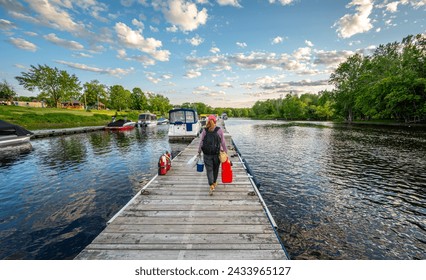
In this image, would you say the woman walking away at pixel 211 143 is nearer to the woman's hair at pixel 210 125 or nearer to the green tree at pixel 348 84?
the woman's hair at pixel 210 125

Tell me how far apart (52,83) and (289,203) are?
94744mm

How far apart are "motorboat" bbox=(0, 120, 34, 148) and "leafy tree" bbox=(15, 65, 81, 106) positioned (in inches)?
2587

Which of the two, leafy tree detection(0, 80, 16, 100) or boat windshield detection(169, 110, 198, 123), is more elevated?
leafy tree detection(0, 80, 16, 100)

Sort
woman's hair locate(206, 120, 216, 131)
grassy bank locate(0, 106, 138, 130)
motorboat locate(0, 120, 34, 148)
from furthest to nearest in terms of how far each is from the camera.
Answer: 1. grassy bank locate(0, 106, 138, 130)
2. motorboat locate(0, 120, 34, 148)
3. woman's hair locate(206, 120, 216, 131)

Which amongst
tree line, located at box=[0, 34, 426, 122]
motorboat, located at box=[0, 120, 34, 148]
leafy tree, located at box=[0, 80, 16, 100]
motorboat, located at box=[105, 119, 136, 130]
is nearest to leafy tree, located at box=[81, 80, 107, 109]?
tree line, located at box=[0, 34, 426, 122]

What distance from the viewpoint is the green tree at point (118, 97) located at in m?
90.1

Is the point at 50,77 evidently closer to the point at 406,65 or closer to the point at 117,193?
the point at 117,193

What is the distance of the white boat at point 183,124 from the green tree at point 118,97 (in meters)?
79.7

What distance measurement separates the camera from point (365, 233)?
562 cm

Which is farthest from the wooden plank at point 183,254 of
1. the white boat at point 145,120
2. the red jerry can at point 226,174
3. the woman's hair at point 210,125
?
the white boat at point 145,120

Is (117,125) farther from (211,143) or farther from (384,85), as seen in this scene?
(384,85)

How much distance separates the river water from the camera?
16.6ft

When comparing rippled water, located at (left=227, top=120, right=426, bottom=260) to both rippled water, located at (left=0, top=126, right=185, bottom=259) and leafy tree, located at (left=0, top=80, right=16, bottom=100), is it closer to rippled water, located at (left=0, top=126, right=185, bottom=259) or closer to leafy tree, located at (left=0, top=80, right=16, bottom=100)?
rippled water, located at (left=0, top=126, right=185, bottom=259)
